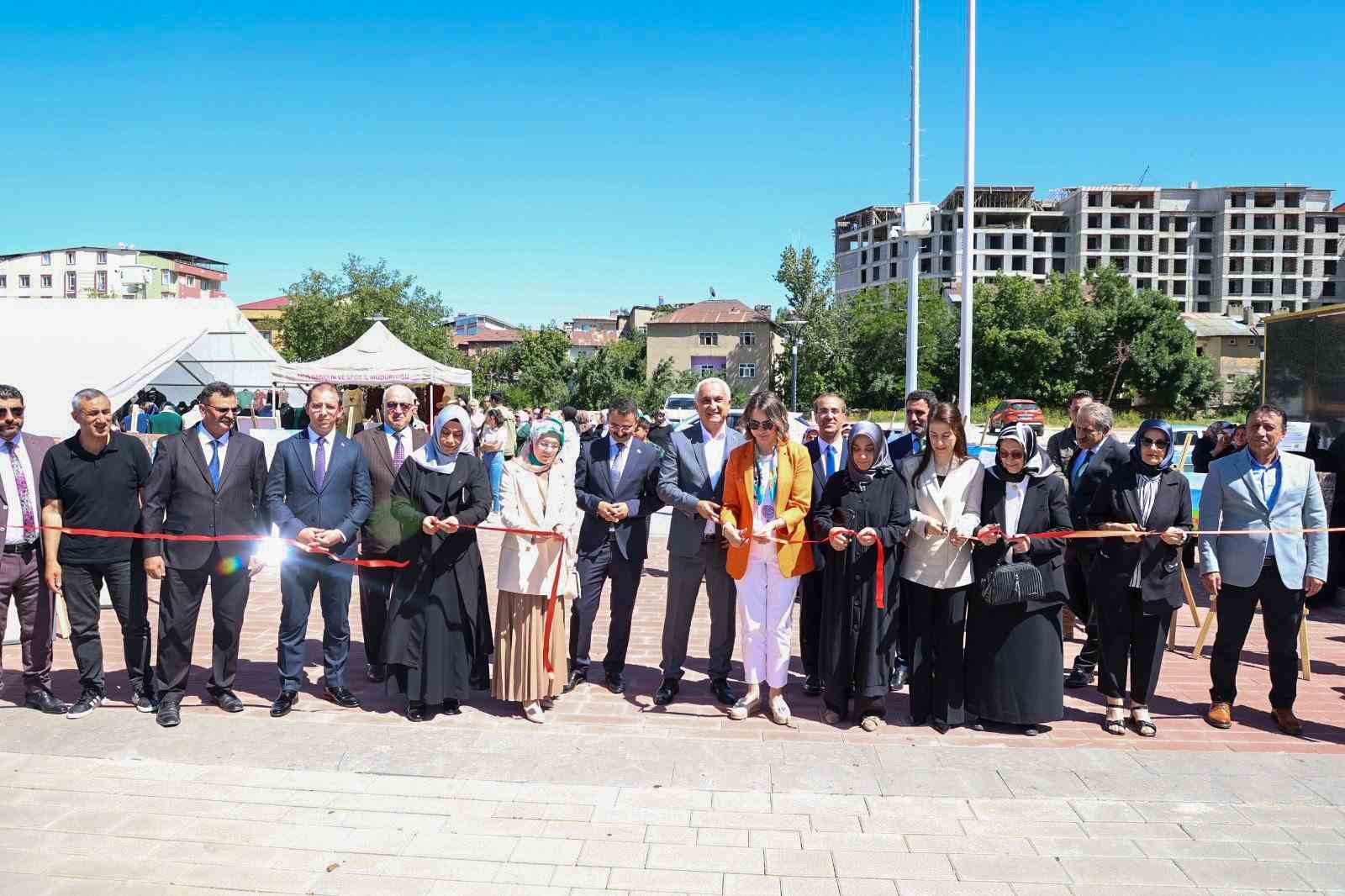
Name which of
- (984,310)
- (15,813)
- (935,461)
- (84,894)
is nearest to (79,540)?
(15,813)

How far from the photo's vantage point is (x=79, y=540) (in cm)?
543

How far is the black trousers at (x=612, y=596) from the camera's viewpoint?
6027 mm

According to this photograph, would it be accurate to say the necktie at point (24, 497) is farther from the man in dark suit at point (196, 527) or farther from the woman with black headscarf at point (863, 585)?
the woman with black headscarf at point (863, 585)

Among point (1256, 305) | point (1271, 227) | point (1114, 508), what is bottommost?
point (1114, 508)

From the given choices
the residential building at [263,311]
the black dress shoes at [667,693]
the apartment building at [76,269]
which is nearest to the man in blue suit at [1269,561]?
the black dress shoes at [667,693]

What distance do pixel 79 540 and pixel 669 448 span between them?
3.49 m

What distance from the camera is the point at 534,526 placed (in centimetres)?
559

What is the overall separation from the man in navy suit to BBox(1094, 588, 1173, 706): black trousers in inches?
175

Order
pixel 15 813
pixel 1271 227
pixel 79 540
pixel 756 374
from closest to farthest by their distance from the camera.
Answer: pixel 15 813 < pixel 79 540 < pixel 756 374 < pixel 1271 227

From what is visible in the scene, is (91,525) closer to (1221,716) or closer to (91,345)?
(91,345)

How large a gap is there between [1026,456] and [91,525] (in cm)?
535

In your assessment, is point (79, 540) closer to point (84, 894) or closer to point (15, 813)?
point (15, 813)

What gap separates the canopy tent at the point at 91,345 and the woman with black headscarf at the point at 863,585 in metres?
7.71

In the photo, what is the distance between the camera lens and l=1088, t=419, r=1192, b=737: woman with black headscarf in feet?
17.6
